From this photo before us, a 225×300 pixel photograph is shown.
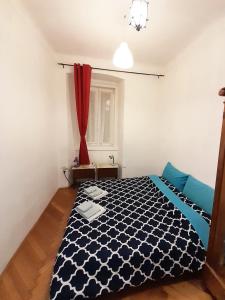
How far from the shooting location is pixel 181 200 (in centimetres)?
195

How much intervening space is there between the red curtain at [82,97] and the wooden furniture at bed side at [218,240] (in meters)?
2.46

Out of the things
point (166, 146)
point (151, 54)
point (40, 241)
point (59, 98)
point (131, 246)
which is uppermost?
point (151, 54)

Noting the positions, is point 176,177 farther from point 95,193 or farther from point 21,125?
point 21,125

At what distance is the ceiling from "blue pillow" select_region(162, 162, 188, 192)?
1.99 metres

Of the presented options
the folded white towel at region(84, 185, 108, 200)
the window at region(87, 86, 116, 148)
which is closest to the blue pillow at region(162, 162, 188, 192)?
the folded white towel at region(84, 185, 108, 200)

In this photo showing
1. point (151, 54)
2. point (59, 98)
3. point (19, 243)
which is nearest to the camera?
point (19, 243)

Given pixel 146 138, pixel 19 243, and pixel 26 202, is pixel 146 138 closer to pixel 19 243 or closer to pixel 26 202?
pixel 26 202

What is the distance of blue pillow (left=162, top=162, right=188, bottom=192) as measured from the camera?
232 cm

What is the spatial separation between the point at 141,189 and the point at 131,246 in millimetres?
1082

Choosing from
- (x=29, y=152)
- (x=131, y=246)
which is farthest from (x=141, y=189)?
(x=29, y=152)

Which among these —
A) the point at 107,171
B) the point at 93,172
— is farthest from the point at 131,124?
the point at 93,172

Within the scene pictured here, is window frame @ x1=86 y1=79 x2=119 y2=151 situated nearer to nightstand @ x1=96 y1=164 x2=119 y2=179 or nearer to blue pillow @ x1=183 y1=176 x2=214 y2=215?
nightstand @ x1=96 y1=164 x2=119 y2=179

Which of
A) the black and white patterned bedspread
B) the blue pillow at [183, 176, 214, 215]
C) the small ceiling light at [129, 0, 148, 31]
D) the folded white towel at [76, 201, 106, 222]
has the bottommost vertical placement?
the black and white patterned bedspread

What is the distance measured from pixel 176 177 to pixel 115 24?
2.28m
